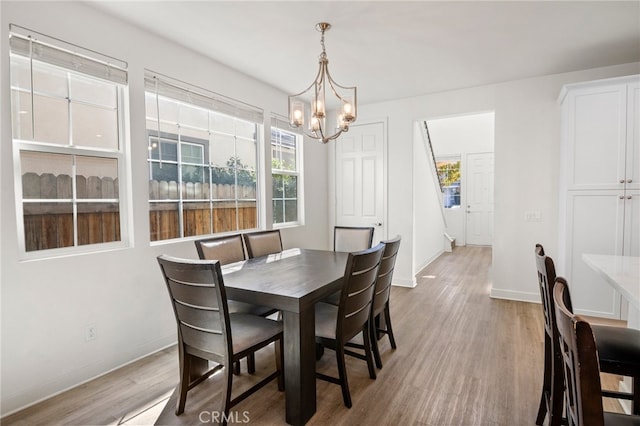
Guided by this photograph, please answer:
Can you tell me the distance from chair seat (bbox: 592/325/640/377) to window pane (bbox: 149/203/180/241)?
3.05 metres

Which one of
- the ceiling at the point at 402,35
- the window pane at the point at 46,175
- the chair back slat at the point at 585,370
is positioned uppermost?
the ceiling at the point at 402,35

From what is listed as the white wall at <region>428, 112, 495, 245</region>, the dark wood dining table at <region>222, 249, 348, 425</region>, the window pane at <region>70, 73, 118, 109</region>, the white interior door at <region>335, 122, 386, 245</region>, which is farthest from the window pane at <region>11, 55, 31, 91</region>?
the white wall at <region>428, 112, 495, 245</region>

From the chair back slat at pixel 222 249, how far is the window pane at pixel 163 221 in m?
0.58

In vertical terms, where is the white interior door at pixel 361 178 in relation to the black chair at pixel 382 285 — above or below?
above

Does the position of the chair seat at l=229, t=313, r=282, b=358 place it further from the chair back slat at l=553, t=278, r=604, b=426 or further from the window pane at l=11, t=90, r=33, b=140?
the window pane at l=11, t=90, r=33, b=140

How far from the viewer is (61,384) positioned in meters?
2.14

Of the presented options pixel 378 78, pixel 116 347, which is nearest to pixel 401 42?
pixel 378 78

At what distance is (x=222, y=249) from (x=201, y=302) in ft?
3.34

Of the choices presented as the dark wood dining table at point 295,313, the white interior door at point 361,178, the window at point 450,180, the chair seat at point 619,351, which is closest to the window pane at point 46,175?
the dark wood dining table at point 295,313

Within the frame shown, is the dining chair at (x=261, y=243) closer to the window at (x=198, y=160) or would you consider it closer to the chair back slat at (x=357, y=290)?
the window at (x=198, y=160)

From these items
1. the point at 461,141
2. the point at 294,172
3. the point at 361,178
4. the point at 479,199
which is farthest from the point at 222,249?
the point at 461,141

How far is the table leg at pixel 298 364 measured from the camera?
1.78 m

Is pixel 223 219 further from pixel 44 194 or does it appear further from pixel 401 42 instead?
pixel 401 42

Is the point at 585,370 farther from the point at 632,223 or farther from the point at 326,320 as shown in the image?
the point at 632,223
